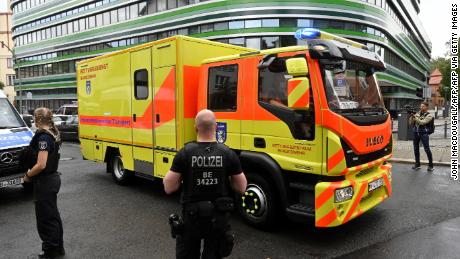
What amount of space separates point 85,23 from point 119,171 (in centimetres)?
5148

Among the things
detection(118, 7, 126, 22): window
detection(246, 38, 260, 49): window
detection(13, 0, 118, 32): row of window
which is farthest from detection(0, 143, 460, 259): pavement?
detection(13, 0, 118, 32): row of window

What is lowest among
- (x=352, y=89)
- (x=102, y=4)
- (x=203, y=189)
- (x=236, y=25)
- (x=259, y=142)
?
(x=203, y=189)

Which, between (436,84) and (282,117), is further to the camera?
(436,84)

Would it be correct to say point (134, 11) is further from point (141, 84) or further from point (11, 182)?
point (11, 182)

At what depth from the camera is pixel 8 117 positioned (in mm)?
7949

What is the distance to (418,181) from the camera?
28.2ft

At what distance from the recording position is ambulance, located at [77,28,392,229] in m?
4.46

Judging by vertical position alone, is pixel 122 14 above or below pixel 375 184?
above

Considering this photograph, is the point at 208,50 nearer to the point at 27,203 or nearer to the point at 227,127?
the point at 227,127

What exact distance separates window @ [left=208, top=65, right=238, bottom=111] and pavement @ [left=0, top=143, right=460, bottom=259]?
1822mm

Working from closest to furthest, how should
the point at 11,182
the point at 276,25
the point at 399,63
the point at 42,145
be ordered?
the point at 42,145
the point at 11,182
the point at 276,25
the point at 399,63

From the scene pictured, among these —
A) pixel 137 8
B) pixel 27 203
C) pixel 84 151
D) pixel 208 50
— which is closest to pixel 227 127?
pixel 208 50

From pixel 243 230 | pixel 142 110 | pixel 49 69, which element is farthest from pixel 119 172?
pixel 49 69

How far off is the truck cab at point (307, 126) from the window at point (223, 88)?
0.02 meters
